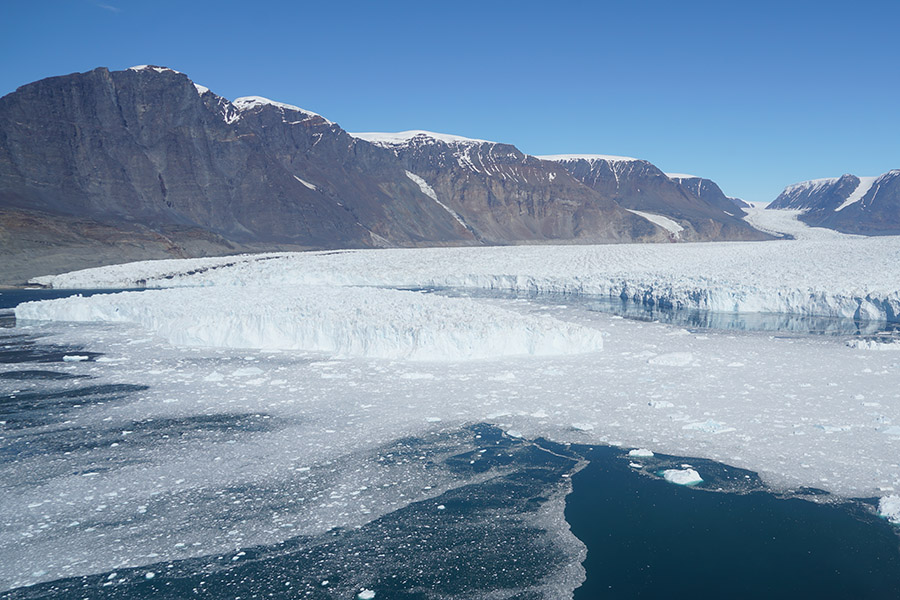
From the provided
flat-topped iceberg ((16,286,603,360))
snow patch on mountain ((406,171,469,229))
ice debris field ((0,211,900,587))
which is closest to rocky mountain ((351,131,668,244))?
snow patch on mountain ((406,171,469,229))

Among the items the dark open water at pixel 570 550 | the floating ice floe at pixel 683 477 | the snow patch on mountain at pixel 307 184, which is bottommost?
the dark open water at pixel 570 550

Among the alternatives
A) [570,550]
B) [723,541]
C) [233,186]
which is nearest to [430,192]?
[233,186]

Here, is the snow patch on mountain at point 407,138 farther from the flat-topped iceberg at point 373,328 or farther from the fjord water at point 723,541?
the fjord water at point 723,541

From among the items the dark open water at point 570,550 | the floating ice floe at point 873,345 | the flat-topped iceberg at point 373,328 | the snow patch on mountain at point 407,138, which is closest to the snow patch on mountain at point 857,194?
the snow patch on mountain at point 407,138

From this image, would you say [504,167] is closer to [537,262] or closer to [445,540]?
[537,262]

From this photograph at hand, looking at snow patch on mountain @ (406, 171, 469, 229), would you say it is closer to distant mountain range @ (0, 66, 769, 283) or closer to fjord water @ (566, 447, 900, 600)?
distant mountain range @ (0, 66, 769, 283)

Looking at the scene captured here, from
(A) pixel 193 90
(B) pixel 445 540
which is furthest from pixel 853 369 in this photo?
(A) pixel 193 90
